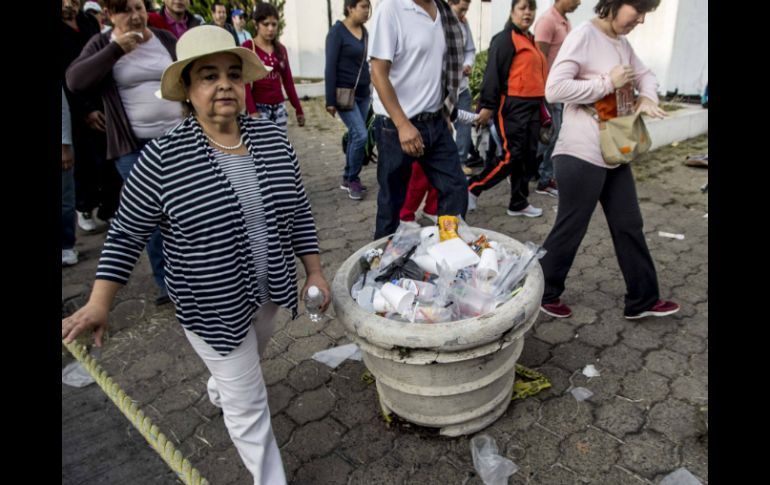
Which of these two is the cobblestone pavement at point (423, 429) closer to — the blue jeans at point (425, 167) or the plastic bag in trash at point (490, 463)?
the plastic bag in trash at point (490, 463)

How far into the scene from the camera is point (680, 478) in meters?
2.23

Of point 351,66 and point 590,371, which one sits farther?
Result: point 351,66

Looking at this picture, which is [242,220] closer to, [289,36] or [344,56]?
[344,56]

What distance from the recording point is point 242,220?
193 centimetres

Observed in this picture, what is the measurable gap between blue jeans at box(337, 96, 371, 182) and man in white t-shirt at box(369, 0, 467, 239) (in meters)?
2.23

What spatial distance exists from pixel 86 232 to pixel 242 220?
4.29 meters

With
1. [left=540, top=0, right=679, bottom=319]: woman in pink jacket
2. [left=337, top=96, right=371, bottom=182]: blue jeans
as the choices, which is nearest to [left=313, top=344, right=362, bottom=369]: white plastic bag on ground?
[left=540, top=0, right=679, bottom=319]: woman in pink jacket

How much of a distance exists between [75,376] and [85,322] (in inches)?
70.8

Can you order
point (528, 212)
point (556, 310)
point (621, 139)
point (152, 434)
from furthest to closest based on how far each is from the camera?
1. point (528, 212)
2. point (556, 310)
3. point (621, 139)
4. point (152, 434)

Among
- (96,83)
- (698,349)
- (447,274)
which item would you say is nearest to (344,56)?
(96,83)

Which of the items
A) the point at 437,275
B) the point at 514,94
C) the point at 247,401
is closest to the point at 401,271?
the point at 437,275

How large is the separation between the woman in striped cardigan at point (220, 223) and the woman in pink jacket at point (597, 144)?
169cm

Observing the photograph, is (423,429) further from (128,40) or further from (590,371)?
(128,40)
